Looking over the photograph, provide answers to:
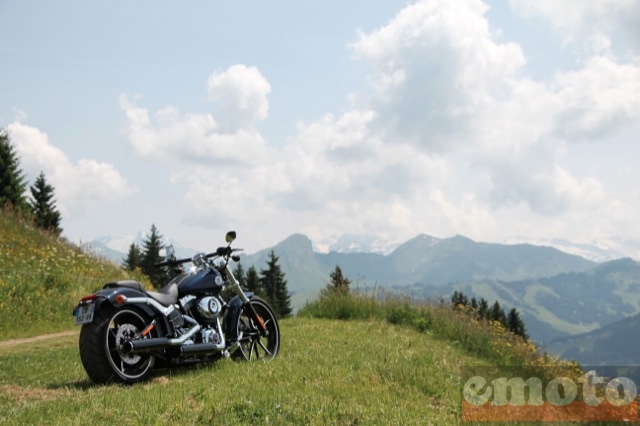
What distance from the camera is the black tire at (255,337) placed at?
9672 mm

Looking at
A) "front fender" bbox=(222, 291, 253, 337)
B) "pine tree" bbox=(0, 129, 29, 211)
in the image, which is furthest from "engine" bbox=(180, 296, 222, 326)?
"pine tree" bbox=(0, 129, 29, 211)

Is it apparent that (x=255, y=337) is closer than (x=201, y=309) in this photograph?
No

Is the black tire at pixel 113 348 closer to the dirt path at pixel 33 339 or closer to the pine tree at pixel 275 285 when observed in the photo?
the dirt path at pixel 33 339

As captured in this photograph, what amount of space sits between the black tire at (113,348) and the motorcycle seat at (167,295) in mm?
335

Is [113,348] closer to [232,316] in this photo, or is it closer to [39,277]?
[232,316]

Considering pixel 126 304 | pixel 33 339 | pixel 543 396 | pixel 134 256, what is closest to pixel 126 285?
pixel 126 304

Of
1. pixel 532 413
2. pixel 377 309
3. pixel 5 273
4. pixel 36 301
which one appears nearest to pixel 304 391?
pixel 532 413

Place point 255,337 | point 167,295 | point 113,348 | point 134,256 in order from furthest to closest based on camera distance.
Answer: point 134,256, point 255,337, point 167,295, point 113,348

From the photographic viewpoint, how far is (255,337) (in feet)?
32.8

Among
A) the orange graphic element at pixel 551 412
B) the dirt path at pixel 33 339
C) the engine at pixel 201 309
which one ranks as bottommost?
the orange graphic element at pixel 551 412

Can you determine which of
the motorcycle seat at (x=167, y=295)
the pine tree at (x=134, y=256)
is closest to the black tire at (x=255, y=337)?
the motorcycle seat at (x=167, y=295)

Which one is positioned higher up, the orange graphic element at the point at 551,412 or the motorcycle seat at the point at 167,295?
the motorcycle seat at the point at 167,295

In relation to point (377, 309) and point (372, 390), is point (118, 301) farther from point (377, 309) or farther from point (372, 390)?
point (377, 309)

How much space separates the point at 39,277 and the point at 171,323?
42.6ft
